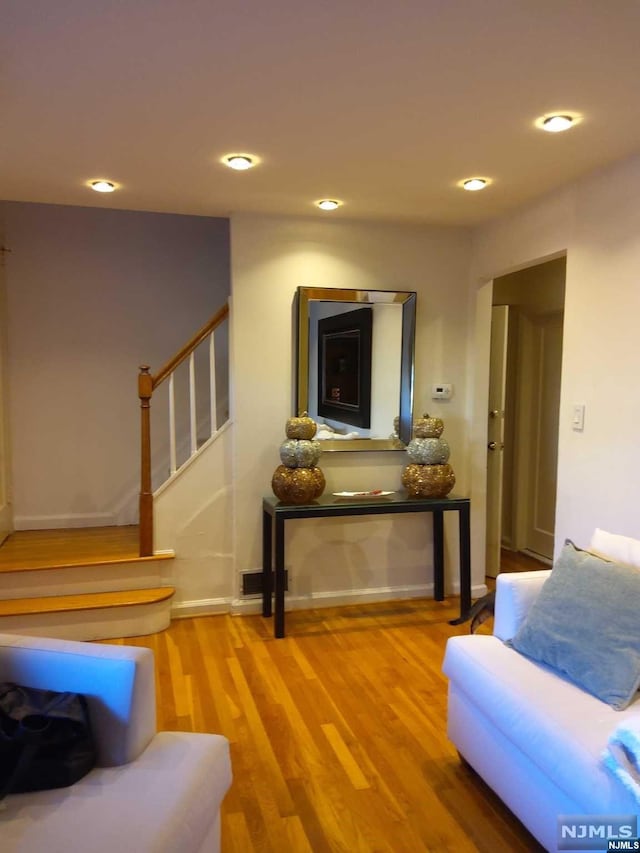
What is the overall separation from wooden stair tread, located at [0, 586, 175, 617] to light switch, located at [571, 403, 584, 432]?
7.76 feet

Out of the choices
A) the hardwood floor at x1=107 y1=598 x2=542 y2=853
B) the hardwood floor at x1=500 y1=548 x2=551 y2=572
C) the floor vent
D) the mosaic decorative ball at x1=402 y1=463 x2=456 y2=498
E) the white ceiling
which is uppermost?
the white ceiling

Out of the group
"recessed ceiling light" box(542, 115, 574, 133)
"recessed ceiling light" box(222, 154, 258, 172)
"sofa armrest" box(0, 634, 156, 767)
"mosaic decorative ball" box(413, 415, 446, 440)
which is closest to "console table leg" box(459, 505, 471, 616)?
"mosaic decorative ball" box(413, 415, 446, 440)

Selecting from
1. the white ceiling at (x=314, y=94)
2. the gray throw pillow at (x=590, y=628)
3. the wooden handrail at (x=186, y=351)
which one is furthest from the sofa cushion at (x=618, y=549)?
the wooden handrail at (x=186, y=351)

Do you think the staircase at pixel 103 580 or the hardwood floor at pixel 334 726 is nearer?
the hardwood floor at pixel 334 726

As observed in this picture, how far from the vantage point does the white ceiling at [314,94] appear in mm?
1601

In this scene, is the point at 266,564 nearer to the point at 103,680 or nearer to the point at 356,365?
the point at 356,365

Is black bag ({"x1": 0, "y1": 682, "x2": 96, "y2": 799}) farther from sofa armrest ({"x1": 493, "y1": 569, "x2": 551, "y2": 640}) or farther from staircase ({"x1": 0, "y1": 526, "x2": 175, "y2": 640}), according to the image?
staircase ({"x1": 0, "y1": 526, "x2": 175, "y2": 640})

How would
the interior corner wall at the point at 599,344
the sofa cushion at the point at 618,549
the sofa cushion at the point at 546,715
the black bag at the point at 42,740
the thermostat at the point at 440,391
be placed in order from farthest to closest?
the thermostat at the point at 440,391 < the interior corner wall at the point at 599,344 < the sofa cushion at the point at 618,549 < the sofa cushion at the point at 546,715 < the black bag at the point at 42,740

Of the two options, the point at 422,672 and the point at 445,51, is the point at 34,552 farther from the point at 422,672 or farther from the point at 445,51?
the point at 445,51

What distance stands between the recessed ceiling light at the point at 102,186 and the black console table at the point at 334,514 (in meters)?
1.84

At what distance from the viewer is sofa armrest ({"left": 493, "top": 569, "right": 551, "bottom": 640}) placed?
88.0 inches

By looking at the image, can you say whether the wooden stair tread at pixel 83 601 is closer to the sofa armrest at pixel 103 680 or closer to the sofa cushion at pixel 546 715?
the sofa armrest at pixel 103 680

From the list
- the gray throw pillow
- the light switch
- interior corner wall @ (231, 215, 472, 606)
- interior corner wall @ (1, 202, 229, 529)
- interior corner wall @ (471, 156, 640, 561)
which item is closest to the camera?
the gray throw pillow

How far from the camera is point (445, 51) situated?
1758 millimetres
